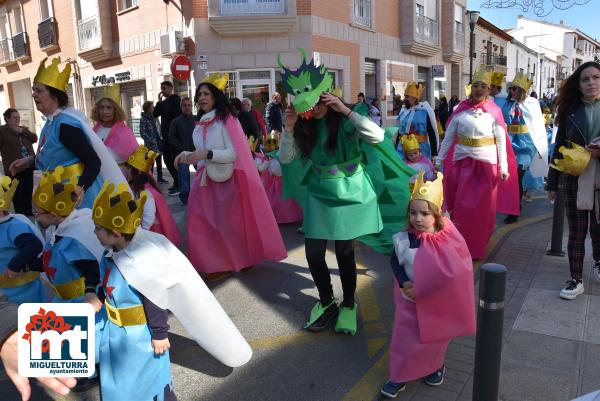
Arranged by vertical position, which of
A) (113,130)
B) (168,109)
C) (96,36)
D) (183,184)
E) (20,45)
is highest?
(20,45)

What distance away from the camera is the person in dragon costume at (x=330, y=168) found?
335 cm

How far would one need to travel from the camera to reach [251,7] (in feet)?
48.5

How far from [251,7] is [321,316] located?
42.1ft

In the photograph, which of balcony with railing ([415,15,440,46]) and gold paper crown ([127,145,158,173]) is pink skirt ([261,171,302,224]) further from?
balcony with railing ([415,15,440,46])

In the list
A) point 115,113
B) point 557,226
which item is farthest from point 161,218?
point 557,226

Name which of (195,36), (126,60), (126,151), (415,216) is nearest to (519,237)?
(415,216)

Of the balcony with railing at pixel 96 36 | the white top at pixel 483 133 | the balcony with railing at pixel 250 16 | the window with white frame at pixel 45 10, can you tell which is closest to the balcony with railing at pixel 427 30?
the balcony with railing at pixel 250 16

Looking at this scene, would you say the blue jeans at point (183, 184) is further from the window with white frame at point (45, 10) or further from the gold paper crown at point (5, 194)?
the window with white frame at point (45, 10)

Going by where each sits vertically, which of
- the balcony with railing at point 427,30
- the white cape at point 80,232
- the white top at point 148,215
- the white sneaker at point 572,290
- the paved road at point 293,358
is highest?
the balcony with railing at point 427,30

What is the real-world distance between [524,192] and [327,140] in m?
6.36

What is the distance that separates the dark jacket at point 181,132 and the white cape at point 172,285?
654cm

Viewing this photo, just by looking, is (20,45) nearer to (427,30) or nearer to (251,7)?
(251,7)

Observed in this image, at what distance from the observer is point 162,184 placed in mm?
11414

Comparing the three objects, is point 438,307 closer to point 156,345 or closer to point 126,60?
point 156,345
